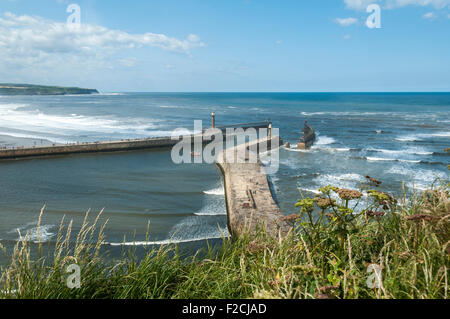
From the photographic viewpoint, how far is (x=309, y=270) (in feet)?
7.33

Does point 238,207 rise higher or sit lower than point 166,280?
lower

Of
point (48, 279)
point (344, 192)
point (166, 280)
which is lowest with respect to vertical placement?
point (166, 280)

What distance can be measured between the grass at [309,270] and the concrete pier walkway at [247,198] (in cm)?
216

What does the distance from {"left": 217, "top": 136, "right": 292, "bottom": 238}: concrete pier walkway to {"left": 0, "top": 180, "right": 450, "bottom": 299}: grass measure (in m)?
2.16

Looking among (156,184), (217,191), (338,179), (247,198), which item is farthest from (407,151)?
(156,184)

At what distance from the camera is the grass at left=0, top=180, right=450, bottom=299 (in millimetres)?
2293

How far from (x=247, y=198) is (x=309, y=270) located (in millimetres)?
7394

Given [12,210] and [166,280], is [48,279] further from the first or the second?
[12,210]

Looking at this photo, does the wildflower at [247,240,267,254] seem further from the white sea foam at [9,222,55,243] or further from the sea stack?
the sea stack

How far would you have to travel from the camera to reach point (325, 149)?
904 inches

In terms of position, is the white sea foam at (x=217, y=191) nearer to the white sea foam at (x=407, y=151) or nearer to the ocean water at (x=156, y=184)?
the ocean water at (x=156, y=184)
